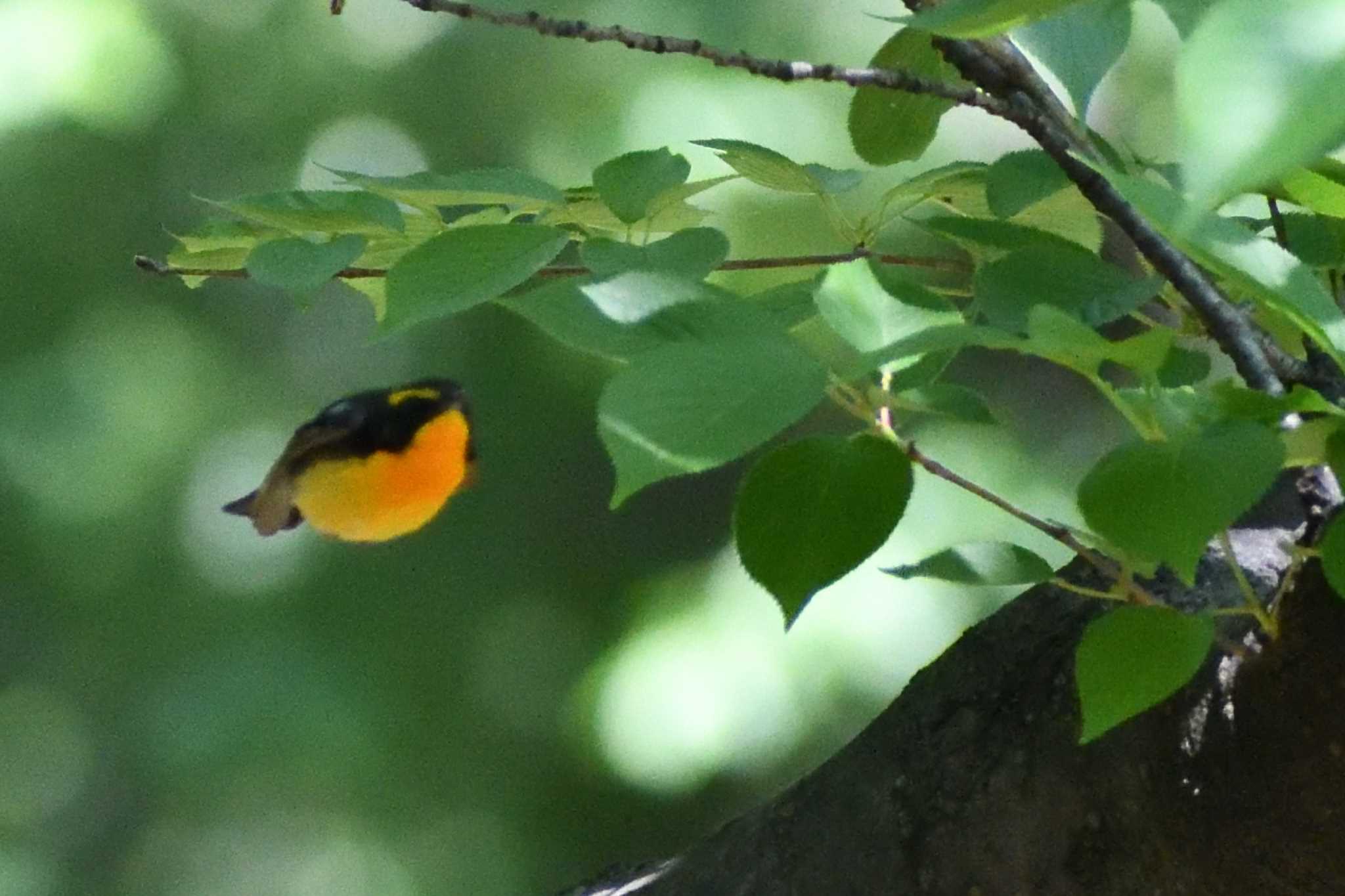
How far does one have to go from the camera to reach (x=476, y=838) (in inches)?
44.3

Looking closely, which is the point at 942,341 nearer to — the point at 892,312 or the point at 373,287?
the point at 892,312

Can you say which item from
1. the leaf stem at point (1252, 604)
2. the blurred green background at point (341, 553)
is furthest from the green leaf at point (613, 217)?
the blurred green background at point (341, 553)

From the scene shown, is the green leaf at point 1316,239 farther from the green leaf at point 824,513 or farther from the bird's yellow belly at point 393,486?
the bird's yellow belly at point 393,486

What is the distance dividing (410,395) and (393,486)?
0.11 ft

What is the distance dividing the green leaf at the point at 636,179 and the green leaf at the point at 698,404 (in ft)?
0.26

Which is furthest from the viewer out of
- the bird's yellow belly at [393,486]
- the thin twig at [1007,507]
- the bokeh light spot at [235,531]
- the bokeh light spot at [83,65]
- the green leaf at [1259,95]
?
the bokeh light spot at [235,531]

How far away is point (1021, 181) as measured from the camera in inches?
8.9

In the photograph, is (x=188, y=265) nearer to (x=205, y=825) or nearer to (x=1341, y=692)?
(x=1341, y=692)

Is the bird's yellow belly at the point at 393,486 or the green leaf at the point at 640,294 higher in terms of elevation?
the green leaf at the point at 640,294

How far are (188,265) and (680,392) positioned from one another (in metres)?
0.15

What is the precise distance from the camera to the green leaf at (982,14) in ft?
0.45

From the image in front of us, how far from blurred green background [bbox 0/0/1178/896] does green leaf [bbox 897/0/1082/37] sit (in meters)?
0.80

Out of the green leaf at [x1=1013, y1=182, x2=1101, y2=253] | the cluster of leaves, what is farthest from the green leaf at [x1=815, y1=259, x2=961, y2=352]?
the green leaf at [x1=1013, y1=182, x2=1101, y2=253]

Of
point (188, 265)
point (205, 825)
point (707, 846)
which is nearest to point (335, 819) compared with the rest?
point (205, 825)
